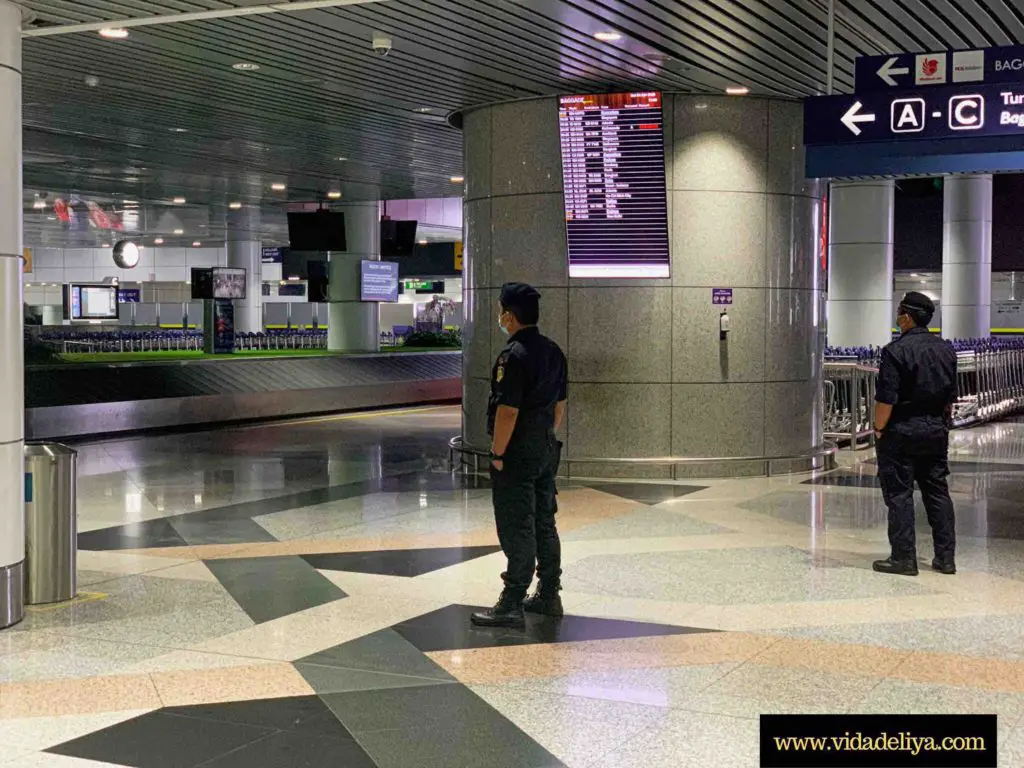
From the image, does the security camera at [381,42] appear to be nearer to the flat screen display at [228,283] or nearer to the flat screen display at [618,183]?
the flat screen display at [618,183]

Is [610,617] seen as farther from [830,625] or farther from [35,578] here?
[35,578]

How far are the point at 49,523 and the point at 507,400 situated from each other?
2.99m

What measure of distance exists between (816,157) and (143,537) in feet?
23.7

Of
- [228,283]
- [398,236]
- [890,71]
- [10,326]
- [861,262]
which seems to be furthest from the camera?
[228,283]

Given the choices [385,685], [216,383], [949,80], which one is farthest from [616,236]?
[216,383]

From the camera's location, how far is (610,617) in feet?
23.1

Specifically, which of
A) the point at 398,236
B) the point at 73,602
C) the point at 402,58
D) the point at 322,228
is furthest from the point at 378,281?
the point at 73,602

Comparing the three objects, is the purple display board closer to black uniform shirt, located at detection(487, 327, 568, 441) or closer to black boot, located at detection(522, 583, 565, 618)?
black boot, located at detection(522, 583, 565, 618)

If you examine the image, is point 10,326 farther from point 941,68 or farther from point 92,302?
point 92,302

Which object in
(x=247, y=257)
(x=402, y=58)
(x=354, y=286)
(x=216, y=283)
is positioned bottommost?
(x=354, y=286)

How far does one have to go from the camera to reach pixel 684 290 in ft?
43.1

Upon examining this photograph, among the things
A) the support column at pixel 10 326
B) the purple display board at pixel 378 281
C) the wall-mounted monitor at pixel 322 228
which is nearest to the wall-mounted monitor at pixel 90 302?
the purple display board at pixel 378 281

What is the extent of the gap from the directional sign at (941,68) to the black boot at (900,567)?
404cm

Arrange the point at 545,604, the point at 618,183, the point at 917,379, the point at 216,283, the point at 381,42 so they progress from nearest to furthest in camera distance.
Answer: the point at 545,604 < the point at 917,379 < the point at 381,42 < the point at 618,183 < the point at 216,283
